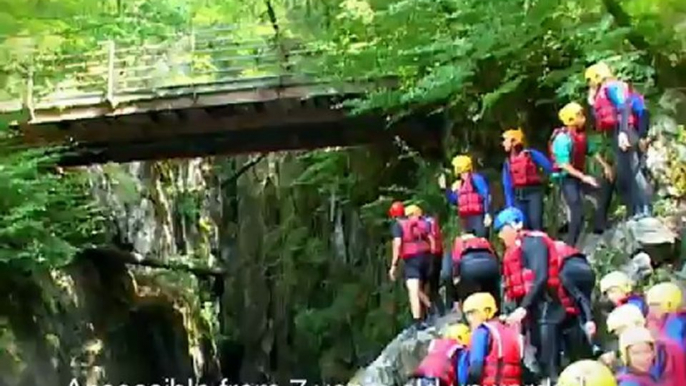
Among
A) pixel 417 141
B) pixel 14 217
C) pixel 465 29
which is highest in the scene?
pixel 465 29

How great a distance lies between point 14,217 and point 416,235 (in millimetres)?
4583

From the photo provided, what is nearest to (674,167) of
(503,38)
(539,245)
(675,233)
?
(675,233)

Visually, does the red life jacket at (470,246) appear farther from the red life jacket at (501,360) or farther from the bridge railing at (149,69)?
the bridge railing at (149,69)

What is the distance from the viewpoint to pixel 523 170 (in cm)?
840

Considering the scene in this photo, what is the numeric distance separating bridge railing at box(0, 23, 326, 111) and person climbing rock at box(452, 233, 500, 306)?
5.17 meters

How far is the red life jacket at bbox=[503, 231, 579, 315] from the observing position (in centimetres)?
630

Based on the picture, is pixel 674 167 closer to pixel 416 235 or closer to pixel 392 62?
pixel 416 235

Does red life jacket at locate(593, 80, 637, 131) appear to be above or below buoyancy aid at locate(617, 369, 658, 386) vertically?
above

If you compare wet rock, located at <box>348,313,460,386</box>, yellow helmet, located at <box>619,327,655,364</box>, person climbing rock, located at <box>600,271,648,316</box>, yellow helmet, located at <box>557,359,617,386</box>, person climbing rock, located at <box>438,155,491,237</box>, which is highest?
person climbing rock, located at <box>438,155,491,237</box>

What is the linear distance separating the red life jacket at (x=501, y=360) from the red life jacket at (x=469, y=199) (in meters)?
3.48

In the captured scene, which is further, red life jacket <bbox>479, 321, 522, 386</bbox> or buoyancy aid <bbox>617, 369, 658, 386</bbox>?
red life jacket <bbox>479, 321, 522, 386</bbox>

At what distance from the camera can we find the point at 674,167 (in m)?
8.80

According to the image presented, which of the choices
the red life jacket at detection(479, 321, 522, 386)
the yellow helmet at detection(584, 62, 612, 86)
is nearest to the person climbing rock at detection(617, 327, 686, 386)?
the red life jacket at detection(479, 321, 522, 386)

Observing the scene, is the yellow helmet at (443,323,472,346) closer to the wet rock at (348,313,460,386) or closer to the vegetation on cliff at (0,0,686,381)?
the wet rock at (348,313,460,386)
